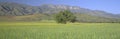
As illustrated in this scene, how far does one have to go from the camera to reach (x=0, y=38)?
32.8ft

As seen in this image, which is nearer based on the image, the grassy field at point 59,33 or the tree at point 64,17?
the grassy field at point 59,33

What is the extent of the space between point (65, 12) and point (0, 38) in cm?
6294

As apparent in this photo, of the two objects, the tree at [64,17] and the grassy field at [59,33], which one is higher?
the grassy field at [59,33]

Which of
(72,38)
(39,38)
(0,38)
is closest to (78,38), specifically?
(72,38)

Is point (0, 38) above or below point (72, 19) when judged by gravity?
above

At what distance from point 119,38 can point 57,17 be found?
5906 centimetres

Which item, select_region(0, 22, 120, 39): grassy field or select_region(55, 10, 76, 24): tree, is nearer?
select_region(0, 22, 120, 39): grassy field

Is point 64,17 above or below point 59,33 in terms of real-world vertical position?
below

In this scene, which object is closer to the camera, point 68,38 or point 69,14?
point 68,38

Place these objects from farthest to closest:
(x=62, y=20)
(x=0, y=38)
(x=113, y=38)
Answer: (x=62, y=20) → (x=113, y=38) → (x=0, y=38)

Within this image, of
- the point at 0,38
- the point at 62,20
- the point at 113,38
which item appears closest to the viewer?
the point at 0,38

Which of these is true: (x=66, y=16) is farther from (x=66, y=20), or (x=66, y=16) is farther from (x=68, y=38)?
(x=68, y=38)

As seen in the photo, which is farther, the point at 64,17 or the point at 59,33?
the point at 64,17

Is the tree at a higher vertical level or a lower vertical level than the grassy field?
lower
